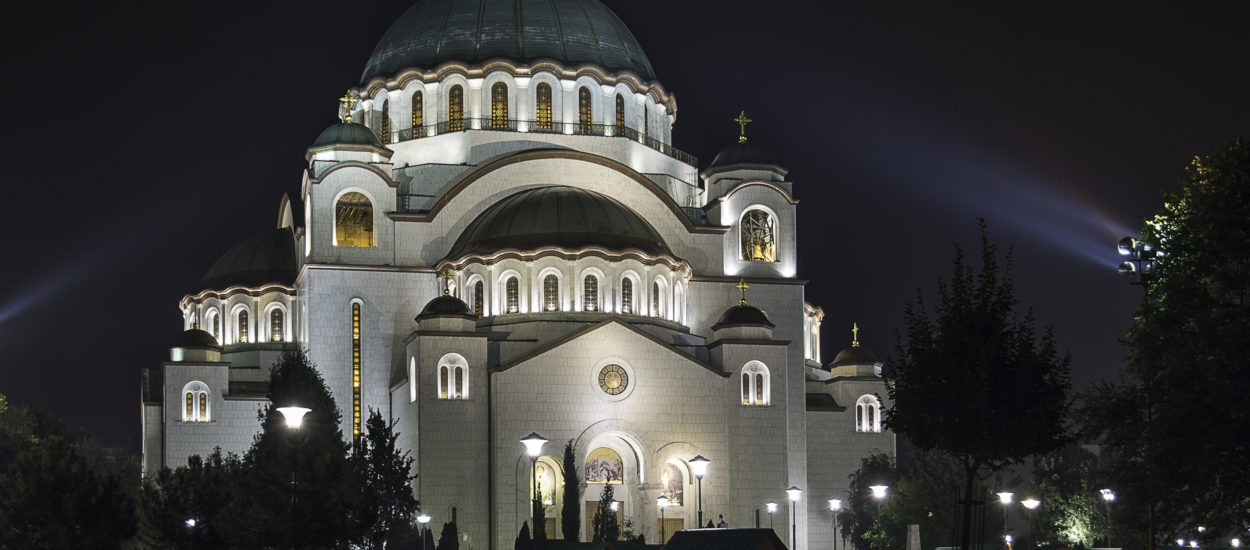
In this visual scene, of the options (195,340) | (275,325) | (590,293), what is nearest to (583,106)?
(590,293)

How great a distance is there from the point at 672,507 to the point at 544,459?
4.20 metres

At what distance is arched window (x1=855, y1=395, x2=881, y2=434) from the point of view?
55656 millimetres

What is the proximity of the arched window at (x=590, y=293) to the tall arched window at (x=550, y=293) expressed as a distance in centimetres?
79

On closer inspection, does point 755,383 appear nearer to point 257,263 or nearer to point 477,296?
point 477,296

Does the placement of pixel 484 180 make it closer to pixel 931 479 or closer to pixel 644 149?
pixel 644 149

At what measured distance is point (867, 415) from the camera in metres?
55.9

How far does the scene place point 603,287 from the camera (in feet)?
163

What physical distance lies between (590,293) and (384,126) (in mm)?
11768

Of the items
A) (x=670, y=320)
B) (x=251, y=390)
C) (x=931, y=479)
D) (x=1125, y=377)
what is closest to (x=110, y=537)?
(x=1125, y=377)

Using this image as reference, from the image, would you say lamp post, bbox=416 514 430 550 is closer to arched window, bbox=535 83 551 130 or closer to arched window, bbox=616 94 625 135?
arched window, bbox=535 83 551 130

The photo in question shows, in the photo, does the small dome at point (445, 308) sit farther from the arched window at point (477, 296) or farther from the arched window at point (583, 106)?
the arched window at point (583, 106)

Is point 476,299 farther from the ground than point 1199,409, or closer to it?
farther from the ground

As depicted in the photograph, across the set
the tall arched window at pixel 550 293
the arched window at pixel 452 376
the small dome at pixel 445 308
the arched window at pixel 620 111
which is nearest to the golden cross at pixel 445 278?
the small dome at pixel 445 308

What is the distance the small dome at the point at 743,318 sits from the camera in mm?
50281
